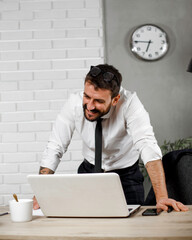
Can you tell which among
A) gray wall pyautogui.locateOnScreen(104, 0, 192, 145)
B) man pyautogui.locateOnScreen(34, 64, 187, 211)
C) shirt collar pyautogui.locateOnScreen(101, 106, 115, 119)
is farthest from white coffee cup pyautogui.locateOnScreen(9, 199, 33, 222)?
gray wall pyautogui.locateOnScreen(104, 0, 192, 145)

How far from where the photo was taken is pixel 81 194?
1351 millimetres

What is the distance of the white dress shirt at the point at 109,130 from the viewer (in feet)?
6.87

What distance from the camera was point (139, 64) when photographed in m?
3.29

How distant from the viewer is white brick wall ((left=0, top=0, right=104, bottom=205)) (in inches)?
125

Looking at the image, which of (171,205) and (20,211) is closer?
(20,211)

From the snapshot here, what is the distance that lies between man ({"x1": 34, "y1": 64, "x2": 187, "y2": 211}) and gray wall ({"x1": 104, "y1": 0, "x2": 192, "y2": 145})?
1023 mm

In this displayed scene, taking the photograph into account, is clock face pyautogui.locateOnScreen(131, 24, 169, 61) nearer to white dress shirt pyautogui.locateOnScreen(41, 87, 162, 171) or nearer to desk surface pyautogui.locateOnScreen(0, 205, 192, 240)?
white dress shirt pyautogui.locateOnScreen(41, 87, 162, 171)

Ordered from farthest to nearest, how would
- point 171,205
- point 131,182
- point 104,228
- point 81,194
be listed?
1. point 131,182
2. point 171,205
3. point 81,194
4. point 104,228

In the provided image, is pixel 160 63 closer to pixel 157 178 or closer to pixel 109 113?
pixel 109 113

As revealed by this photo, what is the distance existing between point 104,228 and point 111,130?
3.40 feet

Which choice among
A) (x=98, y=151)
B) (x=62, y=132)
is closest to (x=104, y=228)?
(x=98, y=151)

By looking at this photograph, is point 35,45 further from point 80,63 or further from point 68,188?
point 68,188

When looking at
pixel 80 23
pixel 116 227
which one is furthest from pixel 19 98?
pixel 116 227

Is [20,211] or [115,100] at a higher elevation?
[115,100]
